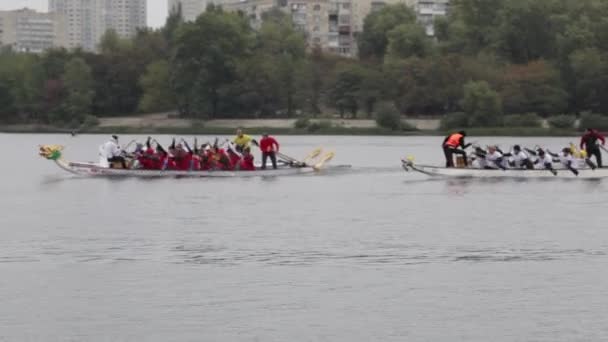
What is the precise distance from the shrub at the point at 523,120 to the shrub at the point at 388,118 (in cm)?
795

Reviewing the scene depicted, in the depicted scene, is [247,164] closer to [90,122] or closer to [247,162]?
[247,162]

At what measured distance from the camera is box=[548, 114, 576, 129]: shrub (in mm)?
109375

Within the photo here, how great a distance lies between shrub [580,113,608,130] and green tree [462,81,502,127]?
624 centimetres

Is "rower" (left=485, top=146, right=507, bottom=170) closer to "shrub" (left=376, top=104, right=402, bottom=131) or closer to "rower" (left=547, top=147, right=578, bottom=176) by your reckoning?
"rower" (left=547, top=147, right=578, bottom=176)

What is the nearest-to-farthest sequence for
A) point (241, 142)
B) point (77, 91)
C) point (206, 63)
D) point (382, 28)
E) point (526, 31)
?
1. point (241, 142)
2. point (206, 63)
3. point (77, 91)
4. point (526, 31)
5. point (382, 28)

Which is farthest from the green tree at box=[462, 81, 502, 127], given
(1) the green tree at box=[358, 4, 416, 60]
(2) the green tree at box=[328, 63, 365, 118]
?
(1) the green tree at box=[358, 4, 416, 60]

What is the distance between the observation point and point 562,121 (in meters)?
109

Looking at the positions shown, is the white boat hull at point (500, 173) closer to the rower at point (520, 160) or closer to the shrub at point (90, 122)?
the rower at point (520, 160)

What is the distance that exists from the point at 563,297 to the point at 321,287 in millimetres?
4048

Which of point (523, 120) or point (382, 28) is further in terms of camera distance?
point (382, 28)

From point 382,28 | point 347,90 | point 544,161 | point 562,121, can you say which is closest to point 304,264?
point 544,161

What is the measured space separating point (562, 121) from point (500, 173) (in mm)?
61484

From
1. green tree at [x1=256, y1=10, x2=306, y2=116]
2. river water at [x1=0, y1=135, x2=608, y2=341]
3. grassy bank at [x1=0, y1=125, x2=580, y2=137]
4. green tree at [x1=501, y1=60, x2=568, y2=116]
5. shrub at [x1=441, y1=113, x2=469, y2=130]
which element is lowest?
grassy bank at [x1=0, y1=125, x2=580, y2=137]

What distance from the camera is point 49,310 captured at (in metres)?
23.6
